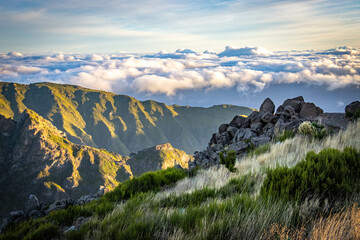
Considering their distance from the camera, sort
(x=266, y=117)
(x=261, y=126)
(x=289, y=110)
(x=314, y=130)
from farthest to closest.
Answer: (x=289, y=110), (x=266, y=117), (x=261, y=126), (x=314, y=130)

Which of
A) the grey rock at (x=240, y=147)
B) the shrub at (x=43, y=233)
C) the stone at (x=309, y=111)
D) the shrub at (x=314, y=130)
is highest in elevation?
the stone at (x=309, y=111)

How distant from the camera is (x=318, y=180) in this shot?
4773 mm

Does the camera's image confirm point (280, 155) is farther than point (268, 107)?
No

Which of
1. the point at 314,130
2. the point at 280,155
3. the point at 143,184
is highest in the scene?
the point at 314,130

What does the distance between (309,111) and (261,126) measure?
4078mm

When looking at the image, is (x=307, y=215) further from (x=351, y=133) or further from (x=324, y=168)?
(x=351, y=133)

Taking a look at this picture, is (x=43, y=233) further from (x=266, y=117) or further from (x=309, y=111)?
(x=309, y=111)

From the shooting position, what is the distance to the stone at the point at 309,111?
55.2 feet

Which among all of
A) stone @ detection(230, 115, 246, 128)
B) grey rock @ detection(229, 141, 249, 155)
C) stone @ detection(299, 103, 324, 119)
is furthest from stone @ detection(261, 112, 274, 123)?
grey rock @ detection(229, 141, 249, 155)

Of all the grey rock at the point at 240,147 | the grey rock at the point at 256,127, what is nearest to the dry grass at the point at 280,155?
the grey rock at the point at 240,147

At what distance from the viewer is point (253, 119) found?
691 inches

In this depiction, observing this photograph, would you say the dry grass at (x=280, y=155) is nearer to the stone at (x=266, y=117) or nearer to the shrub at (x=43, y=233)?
the shrub at (x=43, y=233)

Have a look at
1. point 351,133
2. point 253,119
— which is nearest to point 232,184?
point 351,133

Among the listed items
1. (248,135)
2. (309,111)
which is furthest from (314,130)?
(309,111)
